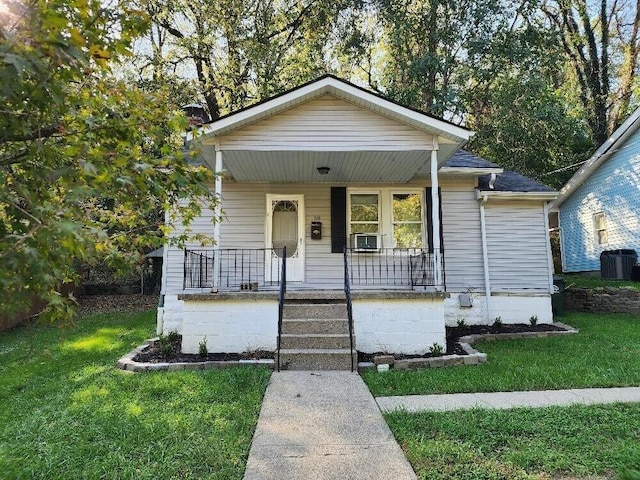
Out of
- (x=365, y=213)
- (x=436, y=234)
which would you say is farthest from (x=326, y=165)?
(x=436, y=234)

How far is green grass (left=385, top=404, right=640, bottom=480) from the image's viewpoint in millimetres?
2928

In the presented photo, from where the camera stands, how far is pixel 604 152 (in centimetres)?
1350

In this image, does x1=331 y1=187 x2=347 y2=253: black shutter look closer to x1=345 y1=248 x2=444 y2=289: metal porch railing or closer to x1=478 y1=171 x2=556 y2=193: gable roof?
x1=345 y1=248 x2=444 y2=289: metal porch railing

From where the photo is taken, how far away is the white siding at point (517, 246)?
31.1 feet

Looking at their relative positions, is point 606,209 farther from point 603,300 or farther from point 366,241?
point 366,241

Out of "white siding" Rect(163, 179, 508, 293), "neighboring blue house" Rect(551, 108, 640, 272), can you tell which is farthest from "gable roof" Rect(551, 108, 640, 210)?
"white siding" Rect(163, 179, 508, 293)

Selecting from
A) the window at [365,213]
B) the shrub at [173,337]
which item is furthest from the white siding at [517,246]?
the shrub at [173,337]

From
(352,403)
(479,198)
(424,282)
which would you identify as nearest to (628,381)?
(352,403)

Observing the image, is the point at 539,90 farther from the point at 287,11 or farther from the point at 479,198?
the point at 287,11

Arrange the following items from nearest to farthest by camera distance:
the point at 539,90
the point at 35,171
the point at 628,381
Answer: the point at 35,171 < the point at 628,381 < the point at 539,90

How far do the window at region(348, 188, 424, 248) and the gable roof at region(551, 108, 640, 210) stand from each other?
7813 mm

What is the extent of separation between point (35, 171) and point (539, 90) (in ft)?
47.5

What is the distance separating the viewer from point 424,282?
8.92 m

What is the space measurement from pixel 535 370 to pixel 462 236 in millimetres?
4391
